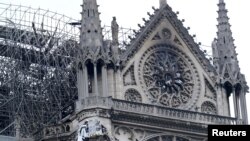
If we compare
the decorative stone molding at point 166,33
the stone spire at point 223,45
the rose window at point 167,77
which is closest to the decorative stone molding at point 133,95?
the rose window at point 167,77

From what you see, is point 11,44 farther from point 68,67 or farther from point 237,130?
point 237,130

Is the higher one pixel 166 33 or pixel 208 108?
pixel 166 33

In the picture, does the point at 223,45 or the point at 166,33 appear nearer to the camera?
the point at 166,33

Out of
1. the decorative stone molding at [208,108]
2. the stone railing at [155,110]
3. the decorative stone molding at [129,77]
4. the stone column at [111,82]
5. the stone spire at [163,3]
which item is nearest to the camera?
the stone railing at [155,110]

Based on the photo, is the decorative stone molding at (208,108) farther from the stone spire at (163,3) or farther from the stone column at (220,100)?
the stone spire at (163,3)

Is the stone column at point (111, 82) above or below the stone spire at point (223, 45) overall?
below

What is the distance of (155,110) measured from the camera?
35500 mm

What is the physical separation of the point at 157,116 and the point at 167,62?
3912 mm

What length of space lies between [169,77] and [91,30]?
16.4 ft

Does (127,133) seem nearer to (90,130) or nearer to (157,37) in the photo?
(90,130)

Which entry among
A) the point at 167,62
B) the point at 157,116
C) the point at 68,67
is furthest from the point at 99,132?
the point at 68,67

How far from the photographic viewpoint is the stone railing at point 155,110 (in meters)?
34.1

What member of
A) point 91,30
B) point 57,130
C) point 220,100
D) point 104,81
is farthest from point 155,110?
point 91,30

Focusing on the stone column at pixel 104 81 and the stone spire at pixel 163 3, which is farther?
the stone spire at pixel 163 3
